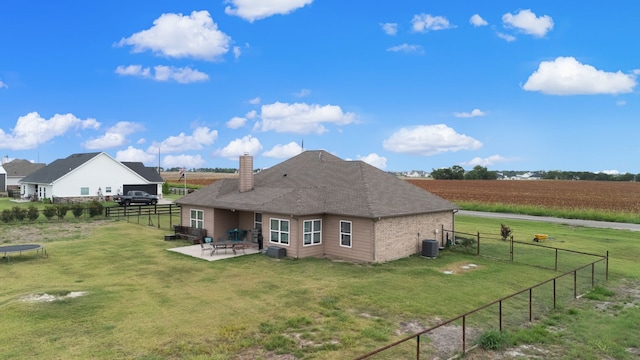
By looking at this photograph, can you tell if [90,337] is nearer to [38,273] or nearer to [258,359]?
[258,359]

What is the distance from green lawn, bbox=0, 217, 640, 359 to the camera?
9.88 m

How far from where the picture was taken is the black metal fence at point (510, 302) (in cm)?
966

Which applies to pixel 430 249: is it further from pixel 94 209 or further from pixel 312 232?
pixel 94 209

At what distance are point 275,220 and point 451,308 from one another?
10.8m

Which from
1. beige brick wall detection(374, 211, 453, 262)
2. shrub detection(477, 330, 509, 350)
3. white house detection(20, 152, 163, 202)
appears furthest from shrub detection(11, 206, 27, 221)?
shrub detection(477, 330, 509, 350)

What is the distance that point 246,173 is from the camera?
26.2m

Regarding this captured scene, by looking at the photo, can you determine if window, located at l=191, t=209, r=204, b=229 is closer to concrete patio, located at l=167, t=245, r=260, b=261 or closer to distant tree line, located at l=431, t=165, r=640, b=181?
concrete patio, located at l=167, t=245, r=260, b=261

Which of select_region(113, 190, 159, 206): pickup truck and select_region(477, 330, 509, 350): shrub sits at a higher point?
select_region(113, 190, 159, 206): pickup truck

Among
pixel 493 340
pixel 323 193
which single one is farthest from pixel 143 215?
pixel 493 340

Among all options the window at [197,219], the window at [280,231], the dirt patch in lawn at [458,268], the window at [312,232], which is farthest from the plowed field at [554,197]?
the window at [197,219]

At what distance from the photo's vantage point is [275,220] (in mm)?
21359

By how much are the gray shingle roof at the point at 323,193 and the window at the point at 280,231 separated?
0.76 m

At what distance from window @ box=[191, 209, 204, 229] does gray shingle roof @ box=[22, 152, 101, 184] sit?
32.4 metres

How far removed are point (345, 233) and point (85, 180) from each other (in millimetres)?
43047
